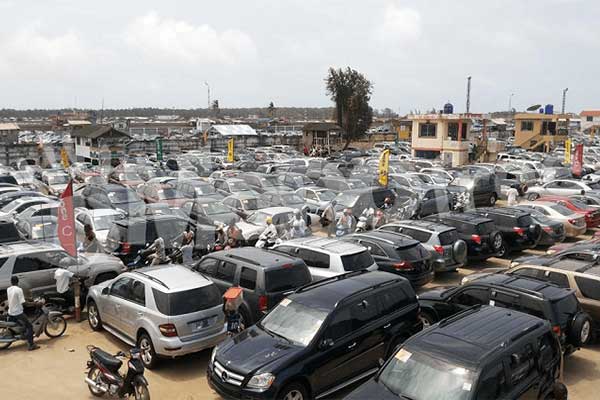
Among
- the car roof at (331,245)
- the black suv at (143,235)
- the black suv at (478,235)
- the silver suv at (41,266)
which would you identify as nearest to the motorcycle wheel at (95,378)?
the silver suv at (41,266)

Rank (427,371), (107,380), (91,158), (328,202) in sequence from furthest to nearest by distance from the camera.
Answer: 1. (91,158)
2. (328,202)
3. (107,380)
4. (427,371)

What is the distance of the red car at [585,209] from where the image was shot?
62.5ft

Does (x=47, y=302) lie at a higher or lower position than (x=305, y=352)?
lower

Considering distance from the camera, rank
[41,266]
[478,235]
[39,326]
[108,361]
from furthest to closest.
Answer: [478,235]
[41,266]
[39,326]
[108,361]

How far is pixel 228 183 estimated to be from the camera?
23.0m

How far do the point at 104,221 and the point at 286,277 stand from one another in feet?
29.0

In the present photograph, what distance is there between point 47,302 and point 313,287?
254 inches

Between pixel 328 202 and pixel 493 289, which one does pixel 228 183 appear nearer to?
pixel 328 202

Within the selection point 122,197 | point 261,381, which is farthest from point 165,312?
point 122,197

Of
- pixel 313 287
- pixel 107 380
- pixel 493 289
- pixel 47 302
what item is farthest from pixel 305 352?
pixel 47 302

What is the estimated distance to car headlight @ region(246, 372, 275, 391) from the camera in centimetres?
684

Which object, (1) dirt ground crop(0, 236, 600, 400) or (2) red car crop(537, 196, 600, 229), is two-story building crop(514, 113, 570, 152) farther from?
(1) dirt ground crop(0, 236, 600, 400)

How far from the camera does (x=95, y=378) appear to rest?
8023mm

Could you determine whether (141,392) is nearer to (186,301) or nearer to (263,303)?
(186,301)
